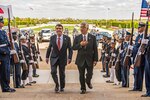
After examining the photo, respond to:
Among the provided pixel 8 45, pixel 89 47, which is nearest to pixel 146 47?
pixel 89 47

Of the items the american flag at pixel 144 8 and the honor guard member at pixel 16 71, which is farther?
the honor guard member at pixel 16 71

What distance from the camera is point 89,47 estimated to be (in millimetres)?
11094

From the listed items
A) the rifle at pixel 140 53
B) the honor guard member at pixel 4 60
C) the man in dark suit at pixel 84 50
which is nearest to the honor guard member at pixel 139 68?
the rifle at pixel 140 53

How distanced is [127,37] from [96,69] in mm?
9968

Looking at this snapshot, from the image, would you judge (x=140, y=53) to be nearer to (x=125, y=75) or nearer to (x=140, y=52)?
(x=140, y=52)

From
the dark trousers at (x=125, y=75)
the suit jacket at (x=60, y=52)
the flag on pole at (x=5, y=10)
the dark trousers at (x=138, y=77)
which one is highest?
the flag on pole at (x=5, y=10)

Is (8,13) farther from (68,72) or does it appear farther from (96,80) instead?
(68,72)

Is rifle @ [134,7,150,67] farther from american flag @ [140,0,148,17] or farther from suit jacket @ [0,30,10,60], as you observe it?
suit jacket @ [0,30,10,60]

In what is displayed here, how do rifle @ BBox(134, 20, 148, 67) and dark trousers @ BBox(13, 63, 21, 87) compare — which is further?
dark trousers @ BBox(13, 63, 21, 87)

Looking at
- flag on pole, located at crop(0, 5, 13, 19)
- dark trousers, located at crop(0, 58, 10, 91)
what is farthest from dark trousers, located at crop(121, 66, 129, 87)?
dark trousers, located at crop(0, 58, 10, 91)

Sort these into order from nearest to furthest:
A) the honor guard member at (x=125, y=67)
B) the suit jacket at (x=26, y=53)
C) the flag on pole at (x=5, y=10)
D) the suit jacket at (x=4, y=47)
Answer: the suit jacket at (x=4, y=47) < the flag on pole at (x=5, y=10) < the honor guard member at (x=125, y=67) < the suit jacket at (x=26, y=53)

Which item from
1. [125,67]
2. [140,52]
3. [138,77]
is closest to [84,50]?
[140,52]

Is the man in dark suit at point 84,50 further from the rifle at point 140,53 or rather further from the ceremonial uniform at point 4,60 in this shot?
the ceremonial uniform at point 4,60

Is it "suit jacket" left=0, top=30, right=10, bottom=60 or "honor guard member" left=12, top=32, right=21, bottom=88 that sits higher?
"suit jacket" left=0, top=30, right=10, bottom=60
